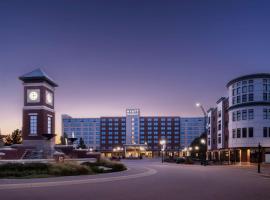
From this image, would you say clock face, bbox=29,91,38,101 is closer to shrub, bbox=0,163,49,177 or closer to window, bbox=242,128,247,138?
shrub, bbox=0,163,49,177

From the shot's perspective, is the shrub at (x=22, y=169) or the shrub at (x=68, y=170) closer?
the shrub at (x=22, y=169)

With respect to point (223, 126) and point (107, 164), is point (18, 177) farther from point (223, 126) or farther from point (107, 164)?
point (223, 126)

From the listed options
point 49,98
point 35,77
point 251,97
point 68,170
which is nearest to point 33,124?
point 49,98

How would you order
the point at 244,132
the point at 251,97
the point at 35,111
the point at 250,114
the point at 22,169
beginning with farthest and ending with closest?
the point at 244,132
the point at 250,114
the point at 251,97
the point at 35,111
the point at 22,169

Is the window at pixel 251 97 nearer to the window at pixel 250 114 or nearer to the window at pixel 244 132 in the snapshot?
the window at pixel 250 114

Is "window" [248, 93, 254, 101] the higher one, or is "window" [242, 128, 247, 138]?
"window" [248, 93, 254, 101]

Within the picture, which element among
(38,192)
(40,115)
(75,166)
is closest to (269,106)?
(40,115)

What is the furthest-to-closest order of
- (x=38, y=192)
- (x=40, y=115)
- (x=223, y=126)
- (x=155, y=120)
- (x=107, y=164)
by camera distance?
(x=155, y=120), (x=223, y=126), (x=40, y=115), (x=107, y=164), (x=38, y=192)

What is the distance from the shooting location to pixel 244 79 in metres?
65.4

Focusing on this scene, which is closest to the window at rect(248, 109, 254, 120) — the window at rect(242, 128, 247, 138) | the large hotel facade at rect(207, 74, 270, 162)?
the large hotel facade at rect(207, 74, 270, 162)

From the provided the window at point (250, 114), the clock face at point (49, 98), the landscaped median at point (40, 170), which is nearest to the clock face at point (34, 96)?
the clock face at point (49, 98)

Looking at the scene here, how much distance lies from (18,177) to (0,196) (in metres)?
8.94

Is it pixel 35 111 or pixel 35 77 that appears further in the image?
pixel 35 111

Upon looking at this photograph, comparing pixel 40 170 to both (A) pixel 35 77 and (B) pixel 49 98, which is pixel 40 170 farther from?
(B) pixel 49 98
